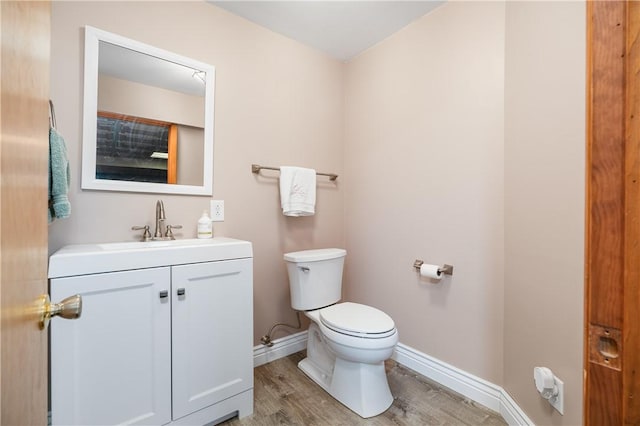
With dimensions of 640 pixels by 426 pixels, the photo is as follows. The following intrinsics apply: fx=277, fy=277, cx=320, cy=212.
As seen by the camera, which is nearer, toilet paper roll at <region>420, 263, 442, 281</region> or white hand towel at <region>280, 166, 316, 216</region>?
toilet paper roll at <region>420, 263, 442, 281</region>

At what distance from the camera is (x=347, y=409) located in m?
1.42

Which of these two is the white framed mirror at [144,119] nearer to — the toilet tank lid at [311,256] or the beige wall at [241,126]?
the beige wall at [241,126]

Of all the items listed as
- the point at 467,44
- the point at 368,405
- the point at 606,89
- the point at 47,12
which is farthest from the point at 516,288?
the point at 47,12

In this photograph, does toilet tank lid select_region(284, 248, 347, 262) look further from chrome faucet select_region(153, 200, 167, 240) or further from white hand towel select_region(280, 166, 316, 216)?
chrome faucet select_region(153, 200, 167, 240)

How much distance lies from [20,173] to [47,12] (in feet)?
1.37

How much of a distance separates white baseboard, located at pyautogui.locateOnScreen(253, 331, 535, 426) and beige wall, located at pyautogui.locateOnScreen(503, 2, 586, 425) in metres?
0.08

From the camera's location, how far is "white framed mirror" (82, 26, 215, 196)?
4.44ft

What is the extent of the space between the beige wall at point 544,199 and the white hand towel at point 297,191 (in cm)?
116

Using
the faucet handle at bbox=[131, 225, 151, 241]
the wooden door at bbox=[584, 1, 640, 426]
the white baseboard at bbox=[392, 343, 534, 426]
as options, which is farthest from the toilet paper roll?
the faucet handle at bbox=[131, 225, 151, 241]

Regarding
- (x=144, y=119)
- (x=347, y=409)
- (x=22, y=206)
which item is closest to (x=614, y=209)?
(x=22, y=206)

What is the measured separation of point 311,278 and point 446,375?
963 millimetres

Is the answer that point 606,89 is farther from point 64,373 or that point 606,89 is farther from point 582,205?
point 64,373

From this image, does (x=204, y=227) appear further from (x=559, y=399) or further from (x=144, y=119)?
(x=559, y=399)

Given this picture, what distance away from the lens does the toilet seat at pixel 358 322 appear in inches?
53.1
